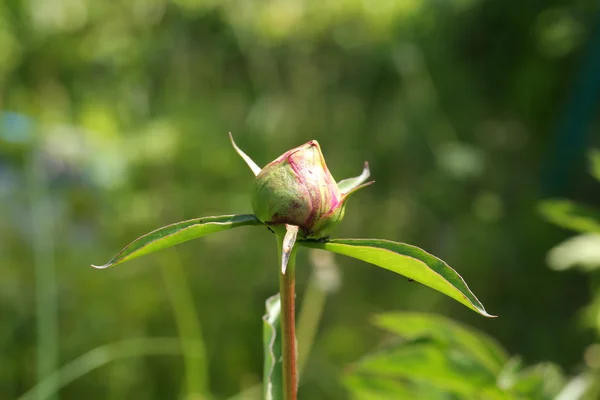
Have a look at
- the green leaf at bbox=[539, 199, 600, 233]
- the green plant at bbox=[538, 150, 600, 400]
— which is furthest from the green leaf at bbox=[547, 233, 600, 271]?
the green leaf at bbox=[539, 199, 600, 233]

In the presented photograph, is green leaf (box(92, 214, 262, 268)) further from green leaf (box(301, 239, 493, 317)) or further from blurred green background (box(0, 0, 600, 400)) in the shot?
blurred green background (box(0, 0, 600, 400))

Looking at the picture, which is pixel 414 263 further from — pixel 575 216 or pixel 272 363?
pixel 575 216

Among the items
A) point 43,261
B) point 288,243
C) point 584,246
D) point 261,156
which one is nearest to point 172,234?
point 288,243

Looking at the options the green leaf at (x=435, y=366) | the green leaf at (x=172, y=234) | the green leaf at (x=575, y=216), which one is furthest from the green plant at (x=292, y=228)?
the green leaf at (x=575, y=216)

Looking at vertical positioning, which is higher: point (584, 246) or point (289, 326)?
point (289, 326)

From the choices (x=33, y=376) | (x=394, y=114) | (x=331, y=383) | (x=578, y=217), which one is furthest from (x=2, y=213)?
(x=578, y=217)

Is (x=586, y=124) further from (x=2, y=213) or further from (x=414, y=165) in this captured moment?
A: (x=2, y=213)
